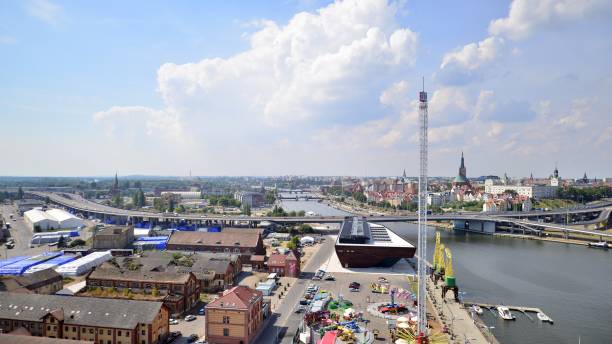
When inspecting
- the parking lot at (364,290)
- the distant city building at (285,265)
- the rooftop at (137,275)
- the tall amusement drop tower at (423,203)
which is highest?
the tall amusement drop tower at (423,203)

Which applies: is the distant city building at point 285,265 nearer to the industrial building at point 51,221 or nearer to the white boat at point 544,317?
the white boat at point 544,317

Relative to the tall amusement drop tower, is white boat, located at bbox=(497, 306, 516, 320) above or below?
below

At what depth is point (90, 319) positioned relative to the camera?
17.4 meters

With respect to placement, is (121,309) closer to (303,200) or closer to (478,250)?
(478,250)

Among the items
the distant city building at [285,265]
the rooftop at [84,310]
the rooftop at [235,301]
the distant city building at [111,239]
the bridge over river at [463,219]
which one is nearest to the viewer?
the rooftop at [84,310]

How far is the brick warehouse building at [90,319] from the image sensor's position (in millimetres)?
17000

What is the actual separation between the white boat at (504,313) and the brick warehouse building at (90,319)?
53.4ft

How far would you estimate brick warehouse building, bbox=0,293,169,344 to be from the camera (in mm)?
17000

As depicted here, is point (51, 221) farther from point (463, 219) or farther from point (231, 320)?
point (463, 219)

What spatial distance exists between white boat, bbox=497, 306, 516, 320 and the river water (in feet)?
1.02

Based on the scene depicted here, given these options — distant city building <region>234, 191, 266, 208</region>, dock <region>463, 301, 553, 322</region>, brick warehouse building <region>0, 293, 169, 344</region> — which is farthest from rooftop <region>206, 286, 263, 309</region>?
distant city building <region>234, 191, 266, 208</region>

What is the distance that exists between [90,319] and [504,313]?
63.6ft

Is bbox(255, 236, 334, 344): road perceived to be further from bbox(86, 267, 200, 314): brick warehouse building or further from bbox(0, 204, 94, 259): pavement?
bbox(0, 204, 94, 259): pavement

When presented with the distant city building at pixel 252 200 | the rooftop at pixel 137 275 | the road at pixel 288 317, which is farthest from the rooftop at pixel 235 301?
the distant city building at pixel 252 200
